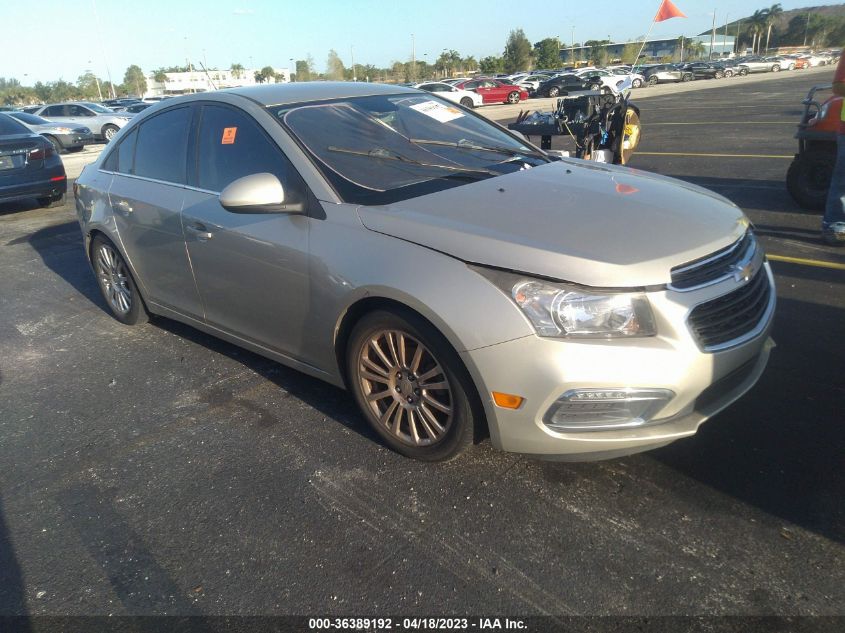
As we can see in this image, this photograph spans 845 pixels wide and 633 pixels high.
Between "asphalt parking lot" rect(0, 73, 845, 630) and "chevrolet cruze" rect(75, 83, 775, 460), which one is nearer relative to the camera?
"asphalt parking lot" rect(0, 73, 845, 630)

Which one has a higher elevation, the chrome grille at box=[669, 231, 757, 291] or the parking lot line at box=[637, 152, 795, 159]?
the chrome grille at box=[669, 231, 757, 291]

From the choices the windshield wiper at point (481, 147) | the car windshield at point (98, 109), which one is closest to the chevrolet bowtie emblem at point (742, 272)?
the windshield wiper at point (481, 147)

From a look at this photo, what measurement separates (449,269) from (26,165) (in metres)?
9.46

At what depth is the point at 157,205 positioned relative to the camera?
4.12 metres

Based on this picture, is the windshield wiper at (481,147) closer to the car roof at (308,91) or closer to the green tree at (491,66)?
the car roof at (308,91)

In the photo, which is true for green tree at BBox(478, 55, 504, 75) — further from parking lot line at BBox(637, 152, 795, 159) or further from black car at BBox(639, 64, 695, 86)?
parking lot line at BBox(637, 152, 795, 159)

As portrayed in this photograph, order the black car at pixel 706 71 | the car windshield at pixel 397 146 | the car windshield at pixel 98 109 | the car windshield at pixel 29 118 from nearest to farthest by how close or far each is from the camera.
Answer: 1. the car windshield at pixel 397 146
2. the car windshield at pixel 29 118
3. the car windshield at pixel 98 109
4. the black car at pixel 706 71

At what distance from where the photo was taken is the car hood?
8.20ft

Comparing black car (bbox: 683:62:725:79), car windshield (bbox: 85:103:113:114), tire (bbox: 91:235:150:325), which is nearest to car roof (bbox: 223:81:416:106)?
tire (bbox: 91:235:150:325)

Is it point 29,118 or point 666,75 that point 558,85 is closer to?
point 666,75

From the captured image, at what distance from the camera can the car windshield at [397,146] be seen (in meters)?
3.25

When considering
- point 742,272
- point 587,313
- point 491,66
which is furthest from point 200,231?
point 491,66

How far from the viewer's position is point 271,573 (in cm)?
244

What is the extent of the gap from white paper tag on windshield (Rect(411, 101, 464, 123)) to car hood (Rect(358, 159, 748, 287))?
883mm
